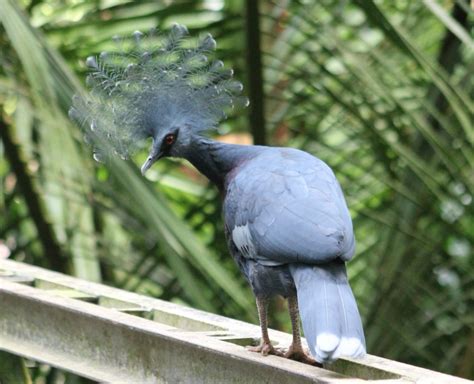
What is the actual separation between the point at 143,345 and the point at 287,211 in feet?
1.35

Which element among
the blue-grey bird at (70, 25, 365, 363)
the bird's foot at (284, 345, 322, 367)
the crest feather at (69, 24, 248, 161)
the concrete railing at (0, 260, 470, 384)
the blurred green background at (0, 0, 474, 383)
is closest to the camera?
the concrete railing at (0, 260, 470, 384)

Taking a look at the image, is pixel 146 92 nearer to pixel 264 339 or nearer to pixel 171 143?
pixel 171 143

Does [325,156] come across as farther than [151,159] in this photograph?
Yes

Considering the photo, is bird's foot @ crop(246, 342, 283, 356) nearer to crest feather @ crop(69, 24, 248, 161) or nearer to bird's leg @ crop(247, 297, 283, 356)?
bird's leg @ crop(247, 297, 283, 356)

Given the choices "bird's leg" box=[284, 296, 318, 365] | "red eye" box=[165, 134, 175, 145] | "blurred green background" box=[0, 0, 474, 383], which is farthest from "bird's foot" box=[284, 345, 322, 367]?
"blurred green background" box=[0, 0, 474, 383]

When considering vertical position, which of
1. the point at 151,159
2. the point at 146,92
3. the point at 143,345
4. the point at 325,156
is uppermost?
the point at 146,92

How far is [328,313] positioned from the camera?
6.25 ft

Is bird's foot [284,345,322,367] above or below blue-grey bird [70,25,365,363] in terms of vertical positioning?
below

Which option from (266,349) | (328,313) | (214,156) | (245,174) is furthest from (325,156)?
(328,313)

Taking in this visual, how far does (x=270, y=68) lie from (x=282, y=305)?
727mm

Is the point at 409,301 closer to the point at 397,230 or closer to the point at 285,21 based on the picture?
the point at 397,230

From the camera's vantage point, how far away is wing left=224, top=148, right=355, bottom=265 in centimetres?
200

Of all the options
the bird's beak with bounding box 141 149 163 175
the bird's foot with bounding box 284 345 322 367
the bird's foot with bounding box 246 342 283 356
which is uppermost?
the bird's beak with bounding box 141 149 163 175

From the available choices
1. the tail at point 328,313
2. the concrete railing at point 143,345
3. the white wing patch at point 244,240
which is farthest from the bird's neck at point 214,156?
the tail at point 328,313
